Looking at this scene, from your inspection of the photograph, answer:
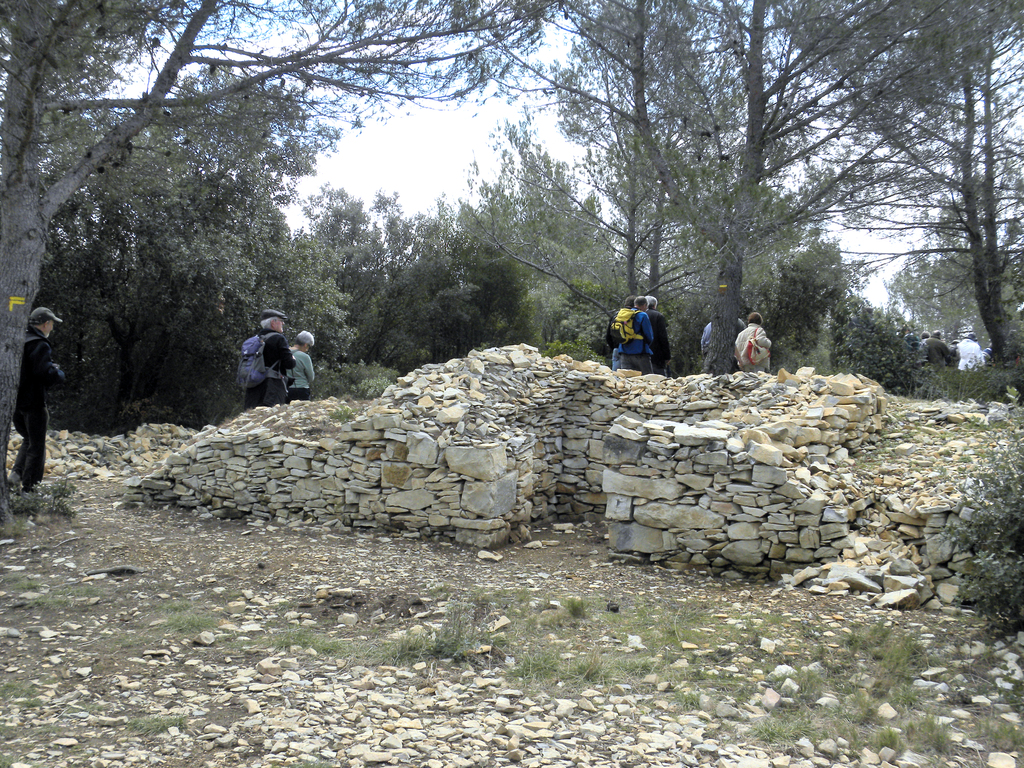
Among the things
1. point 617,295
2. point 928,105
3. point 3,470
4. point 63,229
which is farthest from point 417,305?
point 3,470

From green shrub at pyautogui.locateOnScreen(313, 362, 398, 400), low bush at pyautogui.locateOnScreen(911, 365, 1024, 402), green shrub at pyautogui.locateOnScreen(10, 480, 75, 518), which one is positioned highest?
low bush at pyautogui.locateOnScreen(911, 365, 1024, 402)

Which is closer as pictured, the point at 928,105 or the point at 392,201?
the point at 928,105

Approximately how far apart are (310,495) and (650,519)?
2949mm

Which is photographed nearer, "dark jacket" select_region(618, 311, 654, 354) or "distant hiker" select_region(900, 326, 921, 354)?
"dark jacket" select_region(618, 311, 654, 354)

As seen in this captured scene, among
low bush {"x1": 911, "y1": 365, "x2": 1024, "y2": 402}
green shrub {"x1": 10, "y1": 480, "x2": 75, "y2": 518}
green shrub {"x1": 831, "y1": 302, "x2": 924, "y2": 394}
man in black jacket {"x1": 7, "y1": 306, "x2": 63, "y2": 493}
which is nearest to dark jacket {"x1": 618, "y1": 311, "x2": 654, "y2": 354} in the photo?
green shrub {"x1": 831, "y1": 302, "x2": 924, "y2": 394}

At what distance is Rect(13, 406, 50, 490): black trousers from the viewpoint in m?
6.08

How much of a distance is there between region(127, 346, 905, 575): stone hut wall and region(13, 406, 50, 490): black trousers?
79cm

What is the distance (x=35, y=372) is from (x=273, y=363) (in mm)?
2380

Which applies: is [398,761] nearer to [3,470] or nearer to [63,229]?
[3,470]

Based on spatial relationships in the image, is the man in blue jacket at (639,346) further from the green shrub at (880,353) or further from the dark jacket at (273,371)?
the dark jacket at (273,371)

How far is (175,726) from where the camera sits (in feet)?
9.21

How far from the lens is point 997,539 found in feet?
12.0

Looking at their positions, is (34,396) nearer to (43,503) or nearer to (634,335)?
(43,503)

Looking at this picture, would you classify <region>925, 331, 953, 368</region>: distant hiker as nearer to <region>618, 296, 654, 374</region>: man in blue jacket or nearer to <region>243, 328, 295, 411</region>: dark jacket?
<region>618, 296, 654, 374</region>: man in blue jacket
